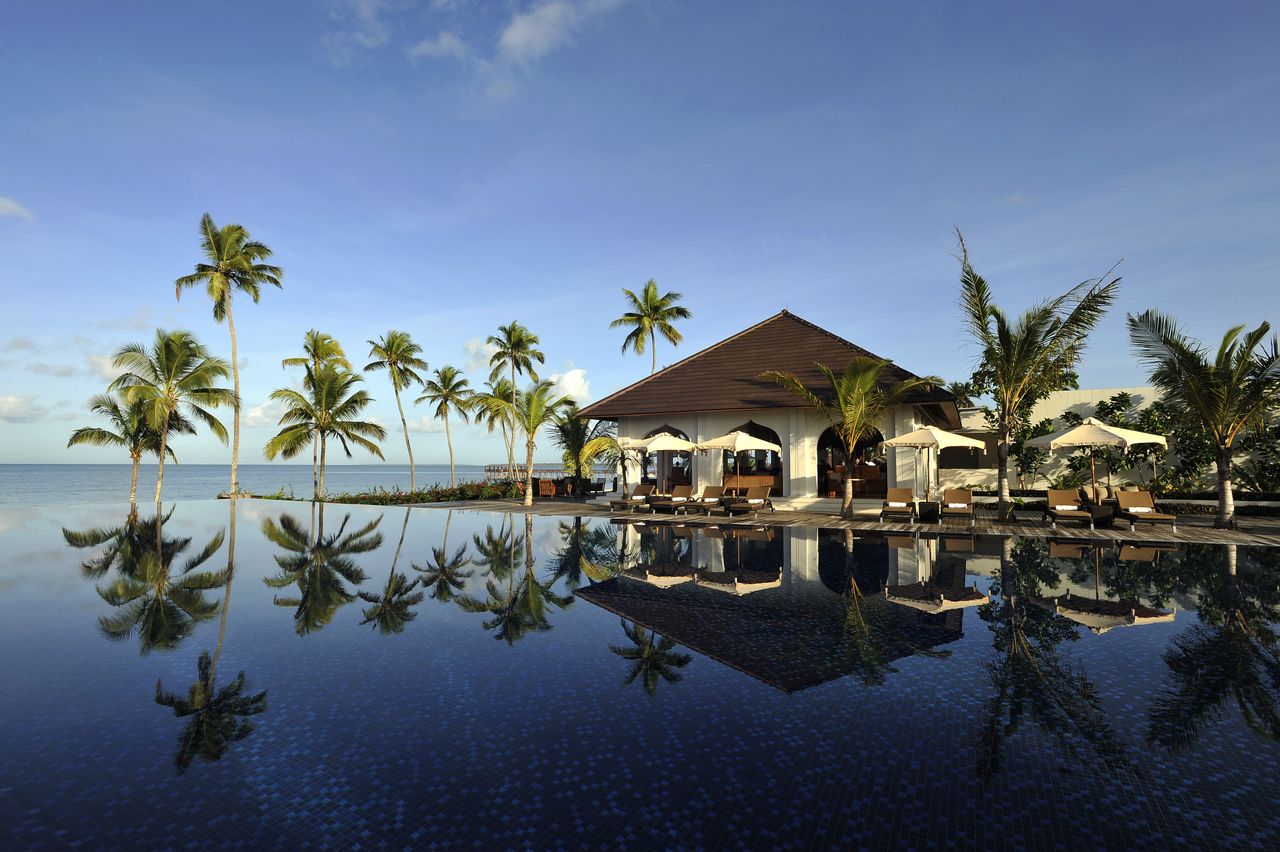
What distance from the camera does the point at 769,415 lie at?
2030 cm

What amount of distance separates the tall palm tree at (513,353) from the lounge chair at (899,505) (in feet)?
74.4

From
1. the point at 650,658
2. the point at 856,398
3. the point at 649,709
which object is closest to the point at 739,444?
the point at 856,398

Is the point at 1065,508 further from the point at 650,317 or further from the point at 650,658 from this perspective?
the point at 650,317

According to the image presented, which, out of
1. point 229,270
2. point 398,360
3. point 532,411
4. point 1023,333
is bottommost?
point 532,411

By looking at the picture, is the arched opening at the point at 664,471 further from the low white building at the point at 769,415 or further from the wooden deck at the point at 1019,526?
the wooden deck at the point at 1019,526

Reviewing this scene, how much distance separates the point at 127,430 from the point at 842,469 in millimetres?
28375

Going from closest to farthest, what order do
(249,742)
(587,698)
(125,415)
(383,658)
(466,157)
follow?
1. (249,742)
2. (587,698)
3. (383,658)
4. (466,157)
5. (125,415)

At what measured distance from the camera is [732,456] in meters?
23.0

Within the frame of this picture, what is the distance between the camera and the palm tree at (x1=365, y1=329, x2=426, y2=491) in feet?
105

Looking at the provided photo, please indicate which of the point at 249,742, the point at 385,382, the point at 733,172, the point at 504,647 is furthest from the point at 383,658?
the point at 385,382

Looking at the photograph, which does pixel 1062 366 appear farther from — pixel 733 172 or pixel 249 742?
pixel 249 742

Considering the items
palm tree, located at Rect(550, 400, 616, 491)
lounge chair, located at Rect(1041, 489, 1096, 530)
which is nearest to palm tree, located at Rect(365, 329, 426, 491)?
palm tree, located at Rect(550, 400, 616, 491)

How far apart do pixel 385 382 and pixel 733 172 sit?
21861 mm

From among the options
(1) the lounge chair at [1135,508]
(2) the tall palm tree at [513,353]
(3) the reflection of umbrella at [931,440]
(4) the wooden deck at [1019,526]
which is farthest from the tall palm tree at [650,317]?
(1) the lounge chair at [1135,508]
